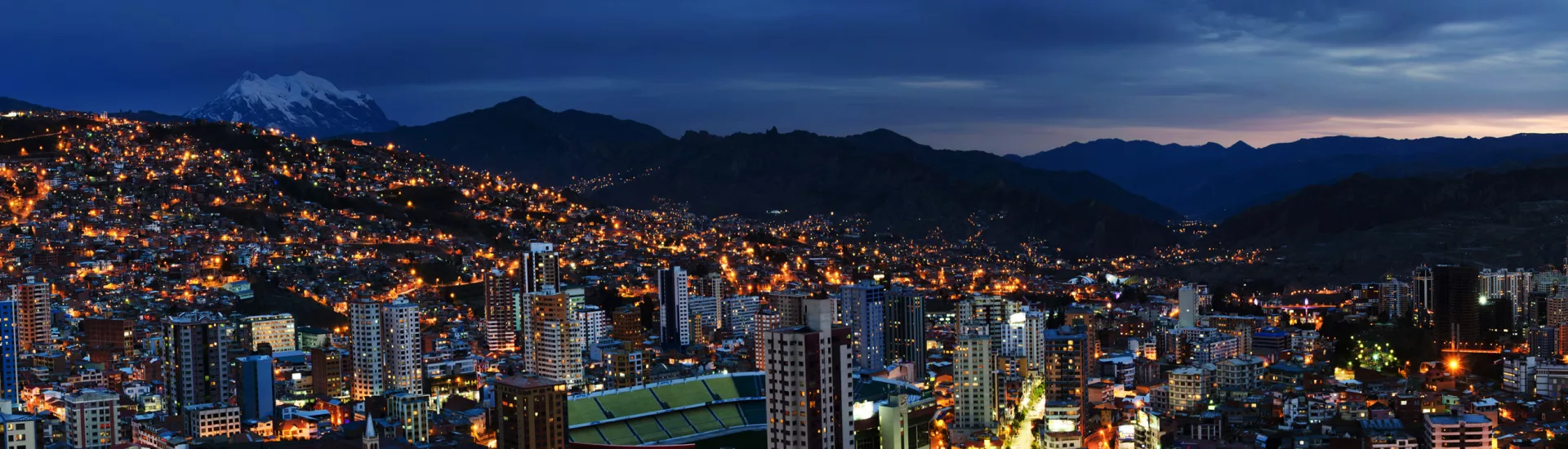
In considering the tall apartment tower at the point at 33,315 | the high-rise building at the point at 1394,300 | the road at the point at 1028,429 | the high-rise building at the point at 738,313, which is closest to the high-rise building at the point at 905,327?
the high-rise building at the point at 738,313

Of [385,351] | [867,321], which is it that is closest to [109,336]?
[385,351]

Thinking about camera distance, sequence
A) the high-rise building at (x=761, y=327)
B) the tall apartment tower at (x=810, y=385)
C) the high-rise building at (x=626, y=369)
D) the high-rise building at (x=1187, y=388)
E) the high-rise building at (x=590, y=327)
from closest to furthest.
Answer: the tall apartment tower at (x=810, y=385) → the high-rise building at (x=1187, y=388) → the high-rise building at (x=626, y=369) → the high-rise building at (x=761, y=327) → the high-rise building at (x=590, y=327)

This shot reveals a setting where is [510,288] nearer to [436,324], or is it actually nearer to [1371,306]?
[436,324]

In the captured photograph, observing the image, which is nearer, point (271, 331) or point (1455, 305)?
point (271, 331)

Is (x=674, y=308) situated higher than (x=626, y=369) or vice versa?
(x=674, y=308)

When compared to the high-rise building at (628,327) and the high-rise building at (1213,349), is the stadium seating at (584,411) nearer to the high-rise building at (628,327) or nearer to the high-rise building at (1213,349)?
the high-rise building at (628,327)

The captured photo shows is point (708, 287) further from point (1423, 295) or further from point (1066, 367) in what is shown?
point (1423, 295)
